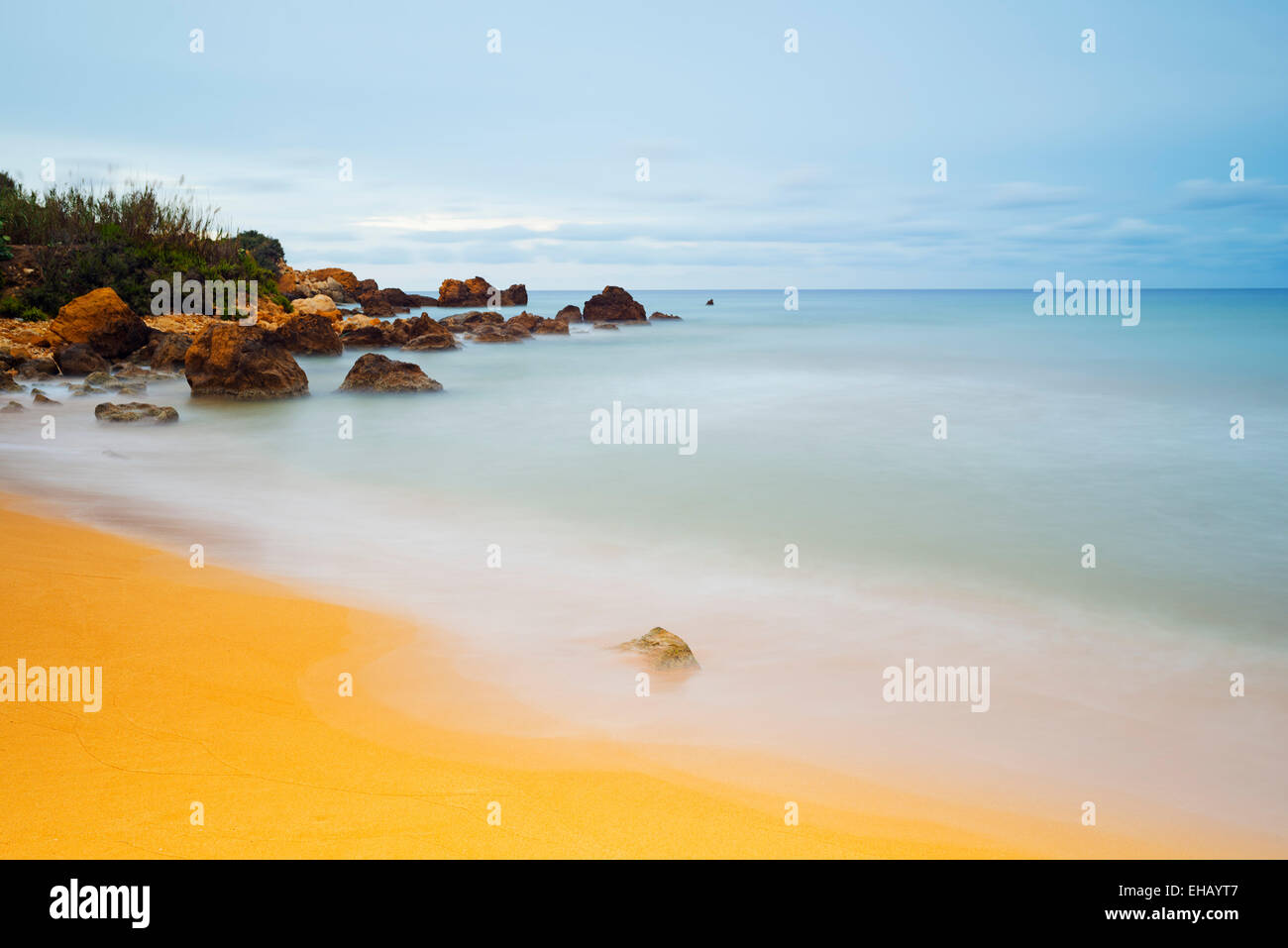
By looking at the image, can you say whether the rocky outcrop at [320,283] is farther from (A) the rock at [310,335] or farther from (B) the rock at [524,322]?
(A) the rock at [310,335]

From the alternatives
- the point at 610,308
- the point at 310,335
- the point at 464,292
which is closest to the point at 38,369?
the point at 310,335

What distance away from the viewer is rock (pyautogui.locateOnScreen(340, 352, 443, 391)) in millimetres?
16984

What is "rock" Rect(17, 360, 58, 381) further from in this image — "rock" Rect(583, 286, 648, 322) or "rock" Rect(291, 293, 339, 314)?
"rock" Rect(583, 286, 648, 322)

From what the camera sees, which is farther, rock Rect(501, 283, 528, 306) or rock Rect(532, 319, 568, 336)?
rock Rect(501, 283, 528, 306)

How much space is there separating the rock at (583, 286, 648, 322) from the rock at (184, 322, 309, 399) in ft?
84.8

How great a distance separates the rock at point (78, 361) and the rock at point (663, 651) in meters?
15.6

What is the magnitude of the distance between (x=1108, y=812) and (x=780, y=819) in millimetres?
1464

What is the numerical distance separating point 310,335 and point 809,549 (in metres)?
19.0

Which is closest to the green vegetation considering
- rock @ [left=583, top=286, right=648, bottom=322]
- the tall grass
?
the tall grass

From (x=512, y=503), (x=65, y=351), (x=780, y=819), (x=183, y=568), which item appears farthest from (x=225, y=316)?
(x=780, y=819)

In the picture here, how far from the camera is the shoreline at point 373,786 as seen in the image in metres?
3.15

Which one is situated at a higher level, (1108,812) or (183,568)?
(183,568)

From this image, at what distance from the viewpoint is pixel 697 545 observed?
8.05 m
